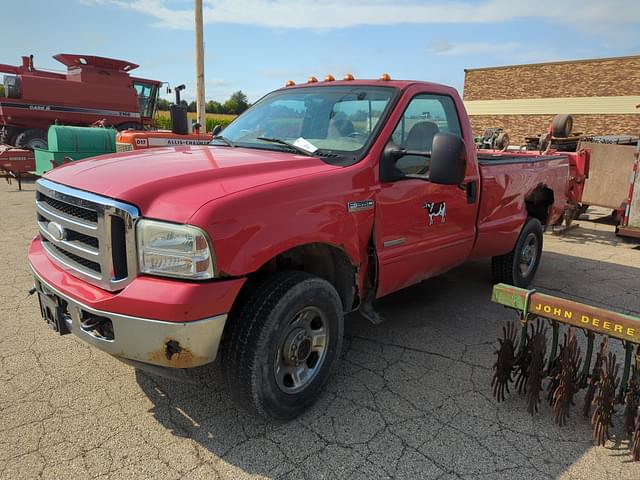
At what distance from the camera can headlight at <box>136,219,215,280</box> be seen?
88.1 inches

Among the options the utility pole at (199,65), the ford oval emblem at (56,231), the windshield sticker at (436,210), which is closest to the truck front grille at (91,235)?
the ford oval emblem at (56,231)

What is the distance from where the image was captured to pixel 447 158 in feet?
9.60

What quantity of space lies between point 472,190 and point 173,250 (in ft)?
8.92

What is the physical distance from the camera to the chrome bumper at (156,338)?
224cm

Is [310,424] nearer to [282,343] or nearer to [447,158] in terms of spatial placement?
[282,343]

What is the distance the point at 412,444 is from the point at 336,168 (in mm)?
1630

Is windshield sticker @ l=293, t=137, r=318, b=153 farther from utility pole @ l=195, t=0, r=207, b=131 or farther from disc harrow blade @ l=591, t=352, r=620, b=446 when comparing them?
utility pole @ l=195, t=0, r=207, b=131

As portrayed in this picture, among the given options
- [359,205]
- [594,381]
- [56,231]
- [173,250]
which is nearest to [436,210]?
[359,205]

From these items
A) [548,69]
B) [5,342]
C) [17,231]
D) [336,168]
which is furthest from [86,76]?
[548,69]

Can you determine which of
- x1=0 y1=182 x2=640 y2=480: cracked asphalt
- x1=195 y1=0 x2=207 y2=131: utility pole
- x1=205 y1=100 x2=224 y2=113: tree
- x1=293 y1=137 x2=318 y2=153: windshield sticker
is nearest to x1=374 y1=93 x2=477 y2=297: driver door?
x1=293 y1=137 x2=318 y2=153: windshield sticker

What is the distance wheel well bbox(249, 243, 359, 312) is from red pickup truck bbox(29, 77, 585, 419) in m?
0.01

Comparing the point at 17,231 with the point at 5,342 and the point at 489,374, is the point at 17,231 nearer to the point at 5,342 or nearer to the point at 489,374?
the point at 5,342

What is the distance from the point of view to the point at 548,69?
2930 cm

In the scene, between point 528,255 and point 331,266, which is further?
point 528,255
